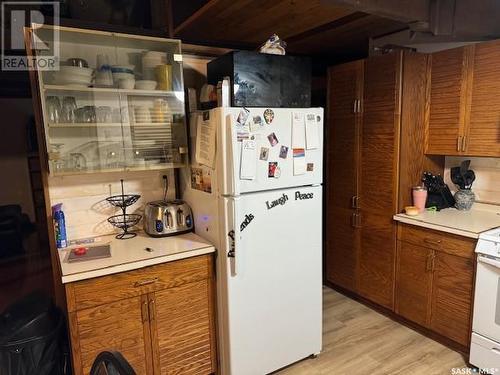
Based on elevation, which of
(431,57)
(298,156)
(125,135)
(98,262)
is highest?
(431,57)

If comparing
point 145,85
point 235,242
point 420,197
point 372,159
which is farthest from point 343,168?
point 145,85

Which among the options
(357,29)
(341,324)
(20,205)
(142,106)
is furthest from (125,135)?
(341,324)

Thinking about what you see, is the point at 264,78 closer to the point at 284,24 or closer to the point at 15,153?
the point at 284,24

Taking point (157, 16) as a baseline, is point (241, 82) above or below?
below

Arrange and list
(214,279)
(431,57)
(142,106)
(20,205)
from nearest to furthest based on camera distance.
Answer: (214,279)
(142,106)
(431,57)
(20,205)

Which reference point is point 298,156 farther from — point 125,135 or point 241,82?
point 125,135

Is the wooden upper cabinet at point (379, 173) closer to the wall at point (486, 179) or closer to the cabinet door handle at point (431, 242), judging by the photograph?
the cabinet door handle at point (431, 242)

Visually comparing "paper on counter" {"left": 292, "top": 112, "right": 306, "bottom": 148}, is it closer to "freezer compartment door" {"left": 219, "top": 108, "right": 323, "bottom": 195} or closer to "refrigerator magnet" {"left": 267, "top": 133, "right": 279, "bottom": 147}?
"freezer compartment door" {"left": 219, "top": 108, "right": 323, "bottom": 195}

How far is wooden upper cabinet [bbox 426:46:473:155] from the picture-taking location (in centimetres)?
241

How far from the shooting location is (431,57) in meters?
2.58

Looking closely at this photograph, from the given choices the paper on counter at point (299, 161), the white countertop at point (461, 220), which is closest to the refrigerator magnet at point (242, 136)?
the paper on counter at point (299, 161)

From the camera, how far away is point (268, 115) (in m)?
1.97

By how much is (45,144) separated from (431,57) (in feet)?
8.81

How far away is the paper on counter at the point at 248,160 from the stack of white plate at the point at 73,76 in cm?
101
